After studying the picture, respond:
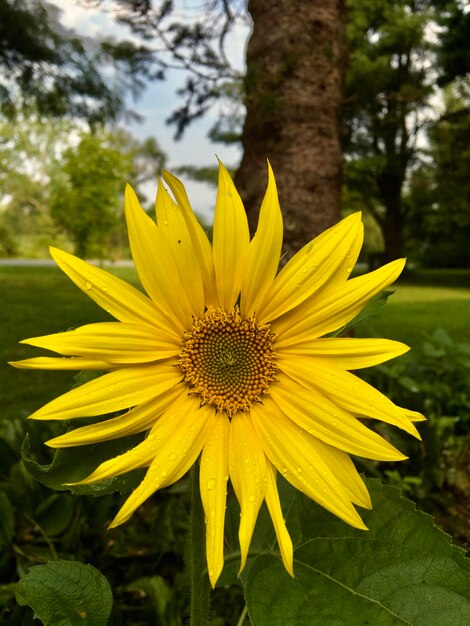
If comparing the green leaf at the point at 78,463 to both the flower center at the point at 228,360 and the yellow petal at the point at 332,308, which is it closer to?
the flower center at the point at 228,360

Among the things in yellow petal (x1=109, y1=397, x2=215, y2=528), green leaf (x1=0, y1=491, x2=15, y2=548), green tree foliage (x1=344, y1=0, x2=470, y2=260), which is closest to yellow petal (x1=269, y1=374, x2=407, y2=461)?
yellow petal (x1=109, y1=397, x2=215, y2=528)

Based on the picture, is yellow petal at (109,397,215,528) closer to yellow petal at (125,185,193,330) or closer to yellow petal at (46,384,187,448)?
yellow petal at (46,384,187,448)

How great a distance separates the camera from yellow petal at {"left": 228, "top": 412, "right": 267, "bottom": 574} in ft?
2.16

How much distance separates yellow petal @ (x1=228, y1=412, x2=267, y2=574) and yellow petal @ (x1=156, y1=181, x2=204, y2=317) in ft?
0.66

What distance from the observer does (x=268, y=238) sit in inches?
30.0

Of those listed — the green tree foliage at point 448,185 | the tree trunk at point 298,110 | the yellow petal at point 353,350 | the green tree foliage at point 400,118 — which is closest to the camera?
the yellow petal at point 353,350

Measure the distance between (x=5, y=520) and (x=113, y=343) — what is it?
3.45 ft

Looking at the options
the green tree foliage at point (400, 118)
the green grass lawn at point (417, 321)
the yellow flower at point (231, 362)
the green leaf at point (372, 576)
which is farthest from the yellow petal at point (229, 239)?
the green tree foliage at point (400, 118)

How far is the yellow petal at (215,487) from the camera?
654 millimetres

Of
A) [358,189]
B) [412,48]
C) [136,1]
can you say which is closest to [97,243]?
[358,189]

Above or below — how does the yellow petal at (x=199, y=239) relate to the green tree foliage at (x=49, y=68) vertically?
below

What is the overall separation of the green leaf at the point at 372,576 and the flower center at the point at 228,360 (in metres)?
0.23

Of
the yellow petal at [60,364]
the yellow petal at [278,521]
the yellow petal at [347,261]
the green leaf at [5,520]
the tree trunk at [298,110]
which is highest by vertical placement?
the tree trunk at [298,110]

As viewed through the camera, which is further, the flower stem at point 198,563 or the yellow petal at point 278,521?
the flower stem at point 198,563
